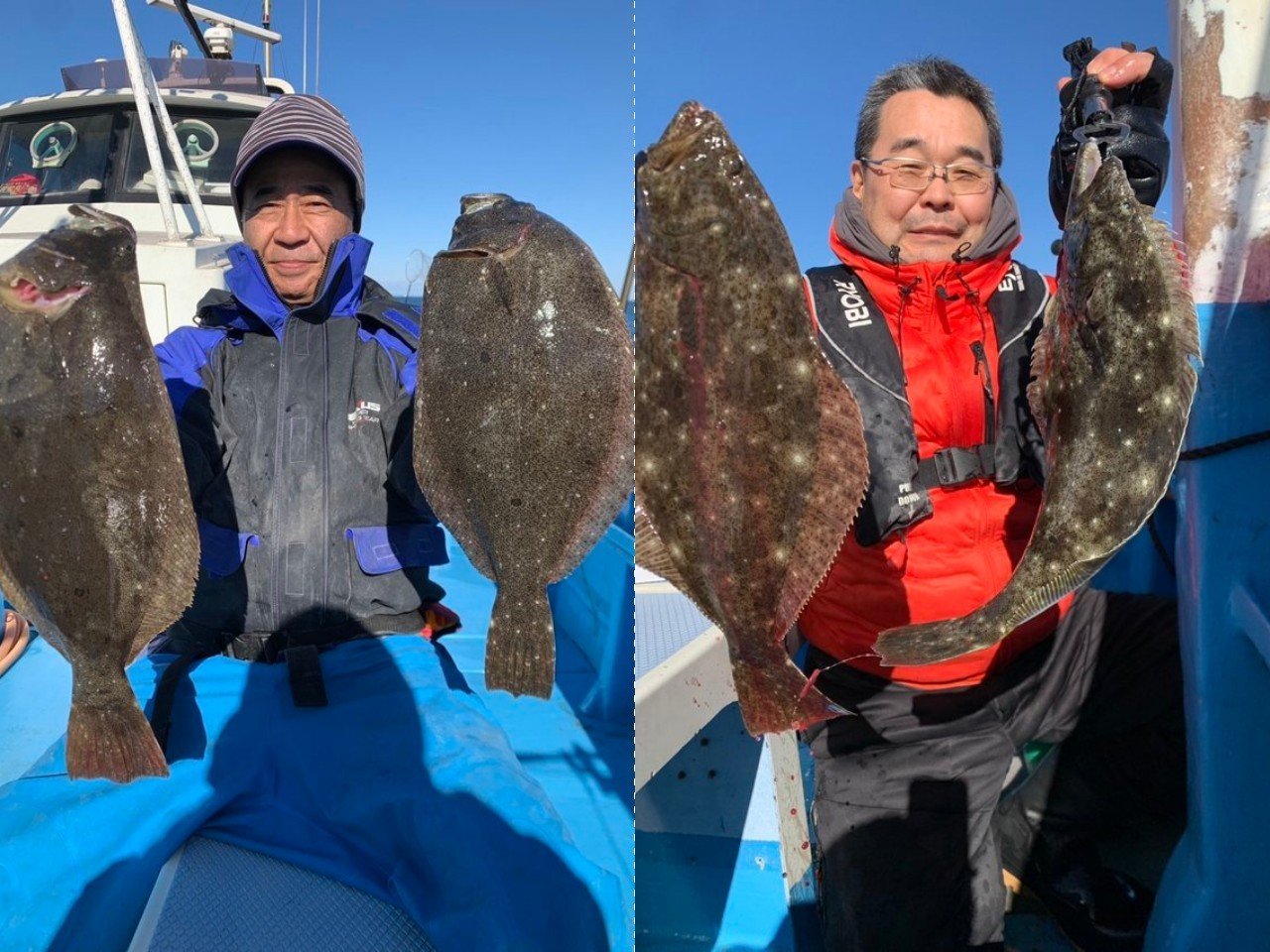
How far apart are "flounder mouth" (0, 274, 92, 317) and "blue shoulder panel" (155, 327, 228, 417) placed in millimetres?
1272

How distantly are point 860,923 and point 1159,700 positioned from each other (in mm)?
1325

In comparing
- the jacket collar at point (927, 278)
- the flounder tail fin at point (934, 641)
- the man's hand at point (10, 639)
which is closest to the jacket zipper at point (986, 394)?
the jacket collar at point (927, 278)

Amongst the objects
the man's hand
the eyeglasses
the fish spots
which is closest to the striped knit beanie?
the fish spots

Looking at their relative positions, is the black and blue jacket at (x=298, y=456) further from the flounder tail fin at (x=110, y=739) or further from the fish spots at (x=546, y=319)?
the fish spots at (x=546, y=319)

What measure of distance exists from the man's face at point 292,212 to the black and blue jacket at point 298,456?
13 centimetres

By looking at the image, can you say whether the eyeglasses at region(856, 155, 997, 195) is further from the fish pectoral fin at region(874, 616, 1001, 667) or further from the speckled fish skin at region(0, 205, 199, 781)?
the speckled fish skin at region(0, 205, 199, 781)

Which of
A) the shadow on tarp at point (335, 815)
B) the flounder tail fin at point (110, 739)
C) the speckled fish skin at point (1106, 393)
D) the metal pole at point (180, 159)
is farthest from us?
the metal pole at point (180, 159)

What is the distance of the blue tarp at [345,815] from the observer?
256 cm

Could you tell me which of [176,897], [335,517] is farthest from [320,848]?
[335,517]

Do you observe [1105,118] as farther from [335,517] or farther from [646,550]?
[335,517]

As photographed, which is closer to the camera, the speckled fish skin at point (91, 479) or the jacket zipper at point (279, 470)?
the speckled fish skin at point (91, 479)

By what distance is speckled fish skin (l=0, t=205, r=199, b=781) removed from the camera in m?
1.88

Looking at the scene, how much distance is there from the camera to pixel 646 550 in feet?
5.33

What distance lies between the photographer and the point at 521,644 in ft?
6.50
